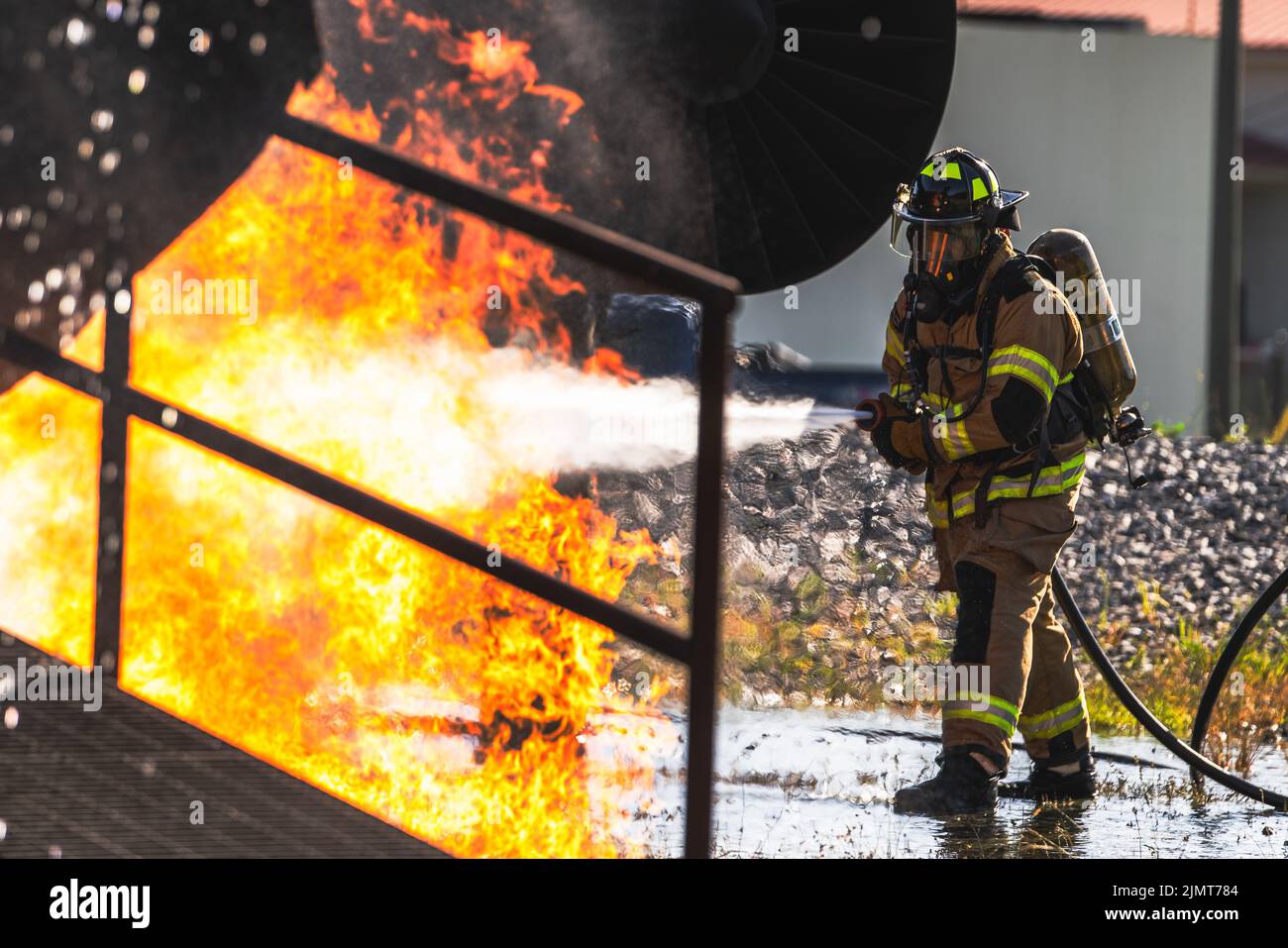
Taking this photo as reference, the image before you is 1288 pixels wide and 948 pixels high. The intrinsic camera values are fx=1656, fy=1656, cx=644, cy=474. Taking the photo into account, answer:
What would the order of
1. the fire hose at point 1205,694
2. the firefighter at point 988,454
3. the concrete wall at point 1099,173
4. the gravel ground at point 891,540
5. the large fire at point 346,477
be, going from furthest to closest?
the concrete wall at point 1099,173, the gravel ground at point 891,540, the fire hose at point 1205,694, the firefighter at point 988,454, the large fire at point 346,477

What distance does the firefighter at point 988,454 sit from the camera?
4.76 metres

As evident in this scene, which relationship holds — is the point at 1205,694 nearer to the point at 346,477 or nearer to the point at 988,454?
the point at 988,454

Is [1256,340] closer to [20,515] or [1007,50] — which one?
[1007,50]

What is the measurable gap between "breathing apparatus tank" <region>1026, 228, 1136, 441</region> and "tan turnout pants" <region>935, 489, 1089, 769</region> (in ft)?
0.94

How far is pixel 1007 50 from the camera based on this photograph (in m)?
13.8

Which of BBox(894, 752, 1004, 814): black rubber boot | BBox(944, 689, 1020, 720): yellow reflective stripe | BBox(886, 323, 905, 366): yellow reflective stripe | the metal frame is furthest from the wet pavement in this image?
the metal frame

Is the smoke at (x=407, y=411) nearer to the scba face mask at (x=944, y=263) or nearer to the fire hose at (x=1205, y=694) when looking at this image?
the scba face mask at (x=944, y=263)

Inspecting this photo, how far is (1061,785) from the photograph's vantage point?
5.09m

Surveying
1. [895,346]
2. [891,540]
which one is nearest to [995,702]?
[895,346]

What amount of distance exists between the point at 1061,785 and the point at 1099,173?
10.0 meters

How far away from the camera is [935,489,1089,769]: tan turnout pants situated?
188 inches

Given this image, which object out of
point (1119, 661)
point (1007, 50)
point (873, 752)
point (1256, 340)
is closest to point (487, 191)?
point (873, 752)

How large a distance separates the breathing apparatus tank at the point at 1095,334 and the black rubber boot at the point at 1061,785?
3.36 ft

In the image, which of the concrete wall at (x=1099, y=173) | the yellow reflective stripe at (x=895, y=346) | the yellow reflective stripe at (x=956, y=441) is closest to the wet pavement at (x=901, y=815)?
the yellow reflective stripe at (x=956, y=441)
